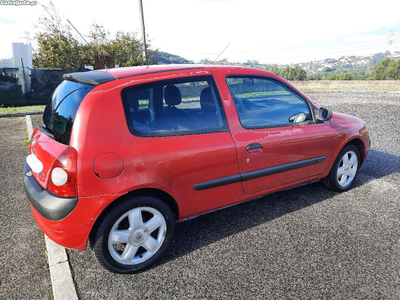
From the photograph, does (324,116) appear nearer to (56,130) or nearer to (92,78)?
(92,78)

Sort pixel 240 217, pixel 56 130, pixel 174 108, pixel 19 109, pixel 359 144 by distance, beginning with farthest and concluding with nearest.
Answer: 1. pixel 19 109
2. pixel 359 144
3. pixel 240 217
4. pixel 174 108
5. pixel 56 130

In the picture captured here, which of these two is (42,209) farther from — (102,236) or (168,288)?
(168,288)

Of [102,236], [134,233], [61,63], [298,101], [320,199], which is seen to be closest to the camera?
[102,236]

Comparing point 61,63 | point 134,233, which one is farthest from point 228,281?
point 61,63

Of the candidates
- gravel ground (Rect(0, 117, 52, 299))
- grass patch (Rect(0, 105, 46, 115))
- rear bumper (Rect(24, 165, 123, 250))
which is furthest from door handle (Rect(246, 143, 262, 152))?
grass patch (Rect(0, 105, 46, 115))

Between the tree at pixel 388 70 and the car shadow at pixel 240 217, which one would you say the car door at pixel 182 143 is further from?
the tree at pixel 388 70

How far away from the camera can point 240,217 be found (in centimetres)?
340

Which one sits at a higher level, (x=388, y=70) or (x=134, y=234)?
(x=388, y=70)

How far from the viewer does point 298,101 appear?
348 centimetres

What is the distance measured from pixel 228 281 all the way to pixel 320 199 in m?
1.99

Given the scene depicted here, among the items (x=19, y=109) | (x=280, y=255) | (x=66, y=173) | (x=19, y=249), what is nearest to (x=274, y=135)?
(x=280, y=255)

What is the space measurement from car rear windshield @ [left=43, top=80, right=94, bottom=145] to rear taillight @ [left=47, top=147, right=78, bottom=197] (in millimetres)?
131

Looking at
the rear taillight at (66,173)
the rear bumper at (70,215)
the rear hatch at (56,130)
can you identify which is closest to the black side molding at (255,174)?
the rear bumper at (70,215)

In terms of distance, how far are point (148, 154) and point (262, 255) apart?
140 centimetres
